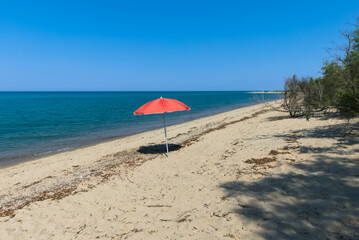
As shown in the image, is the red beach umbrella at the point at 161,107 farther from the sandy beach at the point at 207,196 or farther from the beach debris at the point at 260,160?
the beach debris at the point at 260,160

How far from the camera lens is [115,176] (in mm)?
6723

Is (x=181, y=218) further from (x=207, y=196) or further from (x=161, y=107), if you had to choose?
(x=161, y=107)

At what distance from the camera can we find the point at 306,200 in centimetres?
362

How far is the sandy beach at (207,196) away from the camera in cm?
327

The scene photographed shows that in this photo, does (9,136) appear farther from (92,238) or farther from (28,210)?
(92,238)

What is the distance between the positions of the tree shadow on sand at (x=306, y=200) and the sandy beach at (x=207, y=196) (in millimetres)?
13

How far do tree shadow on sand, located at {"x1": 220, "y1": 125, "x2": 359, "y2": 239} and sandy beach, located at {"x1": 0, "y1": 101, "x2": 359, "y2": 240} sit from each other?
0.04 ft

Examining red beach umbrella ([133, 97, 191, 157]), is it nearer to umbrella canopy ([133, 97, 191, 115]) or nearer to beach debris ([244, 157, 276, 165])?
umbrella canopy ([133, 97, 191, 115])

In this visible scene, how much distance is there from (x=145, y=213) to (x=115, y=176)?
9.33ft

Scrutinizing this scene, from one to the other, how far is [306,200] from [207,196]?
1950 millimetres

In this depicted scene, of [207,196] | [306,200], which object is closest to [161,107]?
[207,196]

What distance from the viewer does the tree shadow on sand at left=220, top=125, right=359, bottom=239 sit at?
2.89 m

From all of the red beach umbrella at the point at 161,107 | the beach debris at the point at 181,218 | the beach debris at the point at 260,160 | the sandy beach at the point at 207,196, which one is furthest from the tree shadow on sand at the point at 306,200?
the red beach umbrella at the point at 161,107

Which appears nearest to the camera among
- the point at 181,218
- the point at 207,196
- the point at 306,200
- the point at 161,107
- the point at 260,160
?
the point at 306,200
